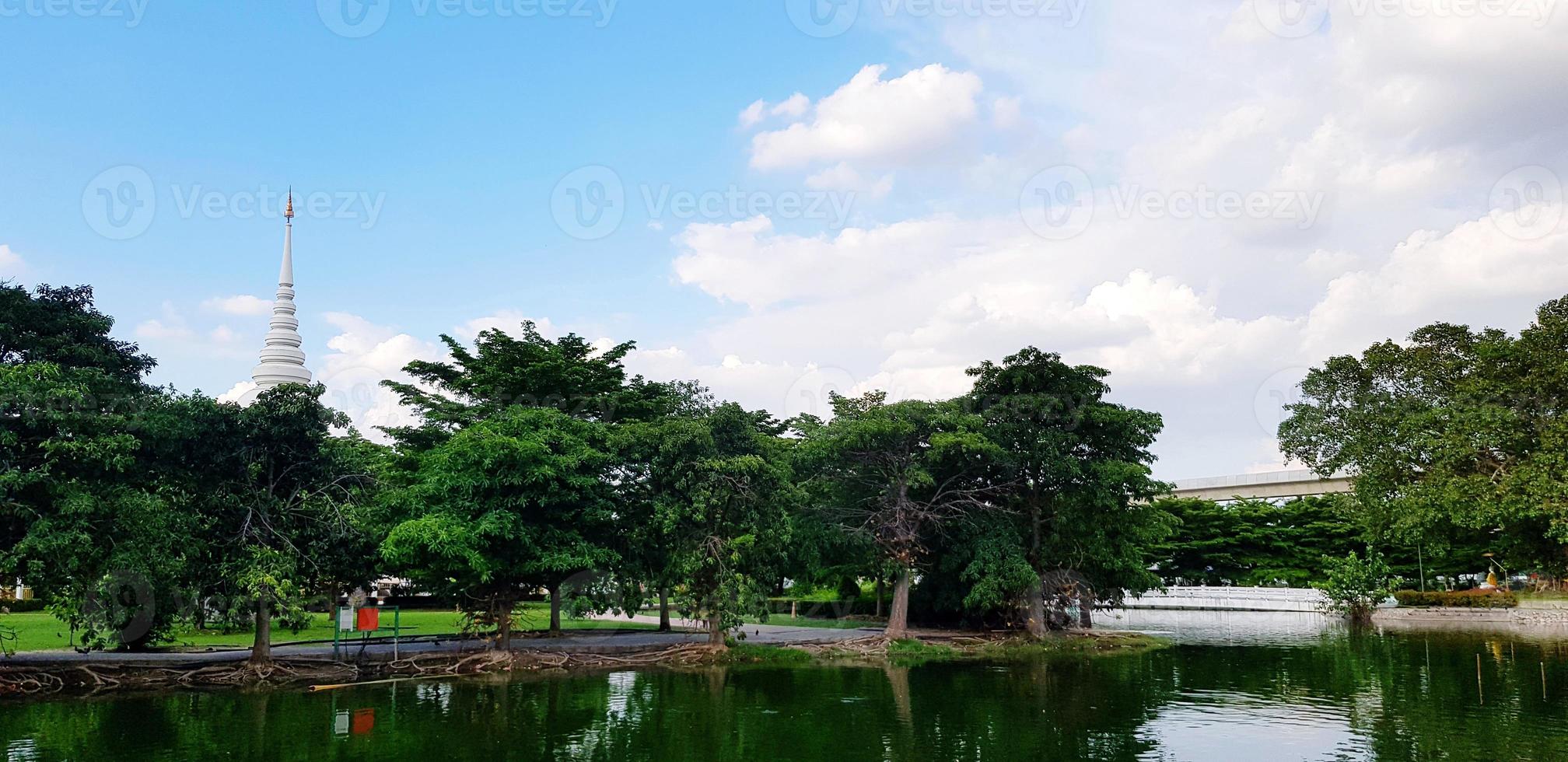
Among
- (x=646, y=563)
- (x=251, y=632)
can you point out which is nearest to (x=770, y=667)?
(x=646, y=563)

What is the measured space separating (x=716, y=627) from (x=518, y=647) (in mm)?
6967

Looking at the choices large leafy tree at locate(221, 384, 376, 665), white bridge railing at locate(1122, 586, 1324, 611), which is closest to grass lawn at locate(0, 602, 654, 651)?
large leafy tree at locate(221, 384, 376, 665)

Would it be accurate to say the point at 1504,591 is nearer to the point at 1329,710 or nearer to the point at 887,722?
the point at 1329,710

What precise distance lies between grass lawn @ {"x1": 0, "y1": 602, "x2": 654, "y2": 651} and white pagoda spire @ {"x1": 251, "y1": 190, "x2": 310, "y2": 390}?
27051mm

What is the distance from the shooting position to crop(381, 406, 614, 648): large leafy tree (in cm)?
2888

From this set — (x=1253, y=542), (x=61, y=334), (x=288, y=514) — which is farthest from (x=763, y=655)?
(x=1253, y=542)

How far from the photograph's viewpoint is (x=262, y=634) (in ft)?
89.1

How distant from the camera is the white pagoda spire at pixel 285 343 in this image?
73.0 m

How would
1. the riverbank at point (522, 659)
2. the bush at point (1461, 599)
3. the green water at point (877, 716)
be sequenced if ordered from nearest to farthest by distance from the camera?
1. the green water at point (877, 716)
2. the riverbank at point (522, 659)
3. the bush at point (1461, 599)

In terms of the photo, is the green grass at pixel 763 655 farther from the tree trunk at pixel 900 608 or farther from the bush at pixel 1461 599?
the bush at pixel 1461 599

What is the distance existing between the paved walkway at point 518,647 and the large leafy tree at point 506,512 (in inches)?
100

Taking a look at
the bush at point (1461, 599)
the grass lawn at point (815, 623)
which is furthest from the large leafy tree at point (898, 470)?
the bush at point (1461, 599)

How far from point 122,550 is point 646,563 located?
1520cm

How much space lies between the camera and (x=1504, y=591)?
51.1 m
